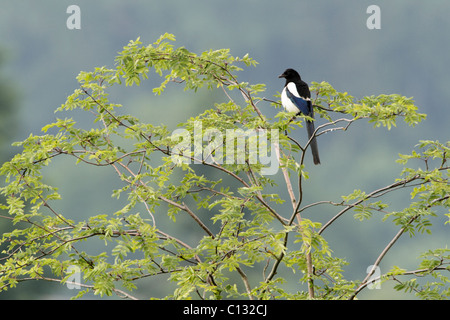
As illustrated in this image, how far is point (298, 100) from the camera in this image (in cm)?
509

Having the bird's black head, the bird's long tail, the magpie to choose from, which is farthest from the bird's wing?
the bird's black head

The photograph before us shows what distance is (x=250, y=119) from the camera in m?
4.78

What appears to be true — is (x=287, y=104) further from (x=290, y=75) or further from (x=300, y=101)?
(x=290, y=75)

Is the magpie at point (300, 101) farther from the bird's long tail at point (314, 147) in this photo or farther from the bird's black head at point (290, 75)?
the bird's black head at point (290, 75)

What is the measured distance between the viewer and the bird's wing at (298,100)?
5004 millimetres

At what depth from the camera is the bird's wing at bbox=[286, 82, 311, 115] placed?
500 centimetres

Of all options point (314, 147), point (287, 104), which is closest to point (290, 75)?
point (287, 104)
